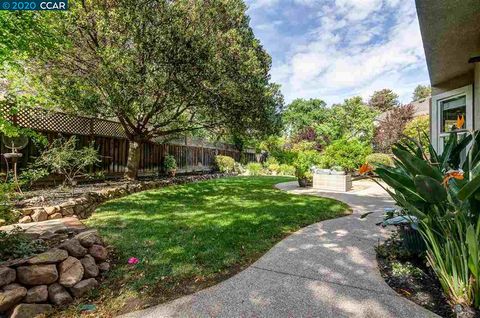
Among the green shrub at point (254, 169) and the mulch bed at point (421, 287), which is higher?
the green shrub at point (254, 169)

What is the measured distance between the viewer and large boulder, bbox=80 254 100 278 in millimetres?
2486

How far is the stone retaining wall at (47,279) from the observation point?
1.99 m

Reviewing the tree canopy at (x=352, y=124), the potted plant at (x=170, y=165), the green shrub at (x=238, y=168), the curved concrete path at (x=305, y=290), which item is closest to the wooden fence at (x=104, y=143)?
the potted plant at (x=170, y=165)

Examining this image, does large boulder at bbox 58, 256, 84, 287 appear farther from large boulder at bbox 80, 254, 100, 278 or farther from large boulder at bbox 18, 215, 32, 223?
large boulder at bbox 18, 215, 32, 223

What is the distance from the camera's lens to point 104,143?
796 centimetres

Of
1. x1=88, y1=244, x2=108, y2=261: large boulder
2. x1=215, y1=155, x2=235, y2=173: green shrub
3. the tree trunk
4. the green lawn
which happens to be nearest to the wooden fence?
the tree trunk

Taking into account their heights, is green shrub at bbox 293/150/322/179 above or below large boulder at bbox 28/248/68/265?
above

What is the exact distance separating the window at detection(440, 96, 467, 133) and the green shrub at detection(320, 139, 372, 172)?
5.62 meters

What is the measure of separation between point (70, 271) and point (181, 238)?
1.40 metres

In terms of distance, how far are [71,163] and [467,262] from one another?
7.11 metres

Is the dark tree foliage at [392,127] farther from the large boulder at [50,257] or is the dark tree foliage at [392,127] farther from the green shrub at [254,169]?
the large boulder at [50,257]

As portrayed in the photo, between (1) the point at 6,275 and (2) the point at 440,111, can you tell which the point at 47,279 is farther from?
(2) the point at 440,111

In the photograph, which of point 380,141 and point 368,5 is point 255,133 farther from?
point 380,141

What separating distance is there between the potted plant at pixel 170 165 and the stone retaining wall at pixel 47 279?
789cm
